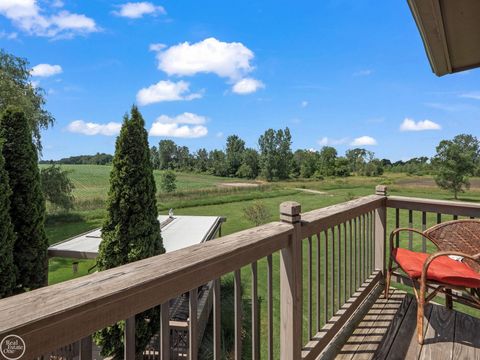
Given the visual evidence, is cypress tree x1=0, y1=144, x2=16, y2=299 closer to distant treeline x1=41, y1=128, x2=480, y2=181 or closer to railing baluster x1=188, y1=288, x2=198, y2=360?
railing baluster x1=188, y1=288, x2=198, y2=360

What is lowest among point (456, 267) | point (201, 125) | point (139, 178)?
point (456, 267)

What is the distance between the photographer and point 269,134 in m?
43.4

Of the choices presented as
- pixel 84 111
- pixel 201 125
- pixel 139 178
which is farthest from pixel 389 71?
pixel 201 125

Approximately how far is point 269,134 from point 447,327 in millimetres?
41957

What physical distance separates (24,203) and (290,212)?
18.0ft

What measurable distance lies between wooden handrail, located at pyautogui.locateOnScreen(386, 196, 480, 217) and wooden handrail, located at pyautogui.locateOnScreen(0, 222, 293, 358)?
2.57 metres

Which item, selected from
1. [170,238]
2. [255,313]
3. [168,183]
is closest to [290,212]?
[255,313]

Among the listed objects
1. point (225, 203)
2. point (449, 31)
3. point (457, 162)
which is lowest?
point (225, 203)

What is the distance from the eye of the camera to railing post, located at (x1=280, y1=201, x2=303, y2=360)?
1.50 metres

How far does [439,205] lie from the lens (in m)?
2.91

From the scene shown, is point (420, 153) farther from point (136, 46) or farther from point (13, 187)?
point (13, 187)

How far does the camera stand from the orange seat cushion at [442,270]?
6.77 feet

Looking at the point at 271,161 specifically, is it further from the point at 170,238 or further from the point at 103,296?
the point at 103,296

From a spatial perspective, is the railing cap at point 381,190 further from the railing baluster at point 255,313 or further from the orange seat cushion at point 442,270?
the railing baluster at point 255,313
